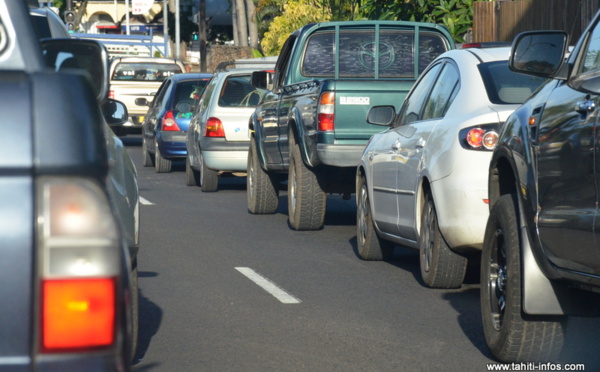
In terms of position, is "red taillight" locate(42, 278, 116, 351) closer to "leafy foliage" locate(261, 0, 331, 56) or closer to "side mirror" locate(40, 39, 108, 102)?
"side mirror" locate(40, 39, 108, 102)

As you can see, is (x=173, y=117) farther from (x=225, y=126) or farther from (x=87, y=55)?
(x=87, y=55)

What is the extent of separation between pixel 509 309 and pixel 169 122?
48.8 ft

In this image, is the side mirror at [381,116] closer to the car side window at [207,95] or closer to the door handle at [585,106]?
the door handle at [585,106]

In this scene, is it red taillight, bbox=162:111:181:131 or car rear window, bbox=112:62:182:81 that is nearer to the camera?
red taillight, bbox=162:111:181:131

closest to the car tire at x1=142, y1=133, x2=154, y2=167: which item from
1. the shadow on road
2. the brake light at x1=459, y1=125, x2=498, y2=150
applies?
the shadow on road

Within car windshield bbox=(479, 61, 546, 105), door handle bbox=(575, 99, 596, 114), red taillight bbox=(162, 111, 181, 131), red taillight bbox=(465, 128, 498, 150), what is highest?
door handle bbox=(575, 99, 596, 114)

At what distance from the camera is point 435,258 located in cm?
785

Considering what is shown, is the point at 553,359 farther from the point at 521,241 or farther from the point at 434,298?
the point at 434,298

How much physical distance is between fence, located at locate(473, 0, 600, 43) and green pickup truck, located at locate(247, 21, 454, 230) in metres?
5.40

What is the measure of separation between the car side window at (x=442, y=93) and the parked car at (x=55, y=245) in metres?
5.50

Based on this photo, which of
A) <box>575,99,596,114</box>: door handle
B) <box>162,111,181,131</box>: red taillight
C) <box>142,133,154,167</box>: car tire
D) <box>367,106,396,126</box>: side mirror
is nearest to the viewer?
<box>575,99,596,114</box>: door handle

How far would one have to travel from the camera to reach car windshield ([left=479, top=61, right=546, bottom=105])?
7.75 m

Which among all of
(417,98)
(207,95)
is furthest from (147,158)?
(417,98)

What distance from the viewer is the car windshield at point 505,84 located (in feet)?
25.4
